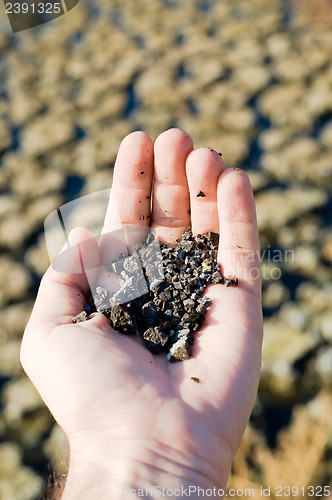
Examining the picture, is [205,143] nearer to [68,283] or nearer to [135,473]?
[68,283]

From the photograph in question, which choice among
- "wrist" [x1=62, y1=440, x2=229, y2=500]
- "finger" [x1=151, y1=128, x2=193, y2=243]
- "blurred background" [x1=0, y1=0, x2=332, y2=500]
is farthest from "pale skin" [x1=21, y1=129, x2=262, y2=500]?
"blurred background" [x1=0, y1=0, x2=332, y2=500]

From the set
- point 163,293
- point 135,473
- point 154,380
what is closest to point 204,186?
point 163,293

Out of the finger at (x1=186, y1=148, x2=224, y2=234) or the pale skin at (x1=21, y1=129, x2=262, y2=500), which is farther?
the finger at (x1=186, y1=148, x2=224, y2=234)

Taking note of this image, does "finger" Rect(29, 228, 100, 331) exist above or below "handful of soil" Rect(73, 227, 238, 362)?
above

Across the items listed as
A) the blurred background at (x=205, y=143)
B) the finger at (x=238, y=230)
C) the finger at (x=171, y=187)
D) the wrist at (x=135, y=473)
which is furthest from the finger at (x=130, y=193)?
the blurred background at (x=205, y=143)

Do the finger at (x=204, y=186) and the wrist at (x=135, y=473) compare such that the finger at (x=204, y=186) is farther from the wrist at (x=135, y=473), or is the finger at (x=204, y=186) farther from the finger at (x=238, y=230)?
the wrist at (x=135, y=473)

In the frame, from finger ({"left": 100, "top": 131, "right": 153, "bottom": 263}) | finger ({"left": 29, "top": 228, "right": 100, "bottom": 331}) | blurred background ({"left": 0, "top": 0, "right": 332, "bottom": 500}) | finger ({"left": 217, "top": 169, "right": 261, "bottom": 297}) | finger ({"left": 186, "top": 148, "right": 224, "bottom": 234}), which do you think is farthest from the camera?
blurred background ({"left": 0, "top": 0, "right": 332, "bottom": 500})

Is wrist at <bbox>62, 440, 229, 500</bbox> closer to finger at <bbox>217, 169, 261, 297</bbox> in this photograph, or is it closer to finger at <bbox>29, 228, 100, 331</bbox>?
finger at <bbox>29, 228, 100, 331</bbox>
